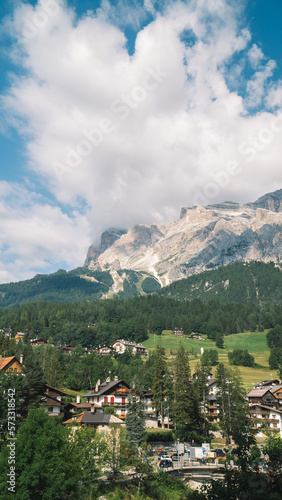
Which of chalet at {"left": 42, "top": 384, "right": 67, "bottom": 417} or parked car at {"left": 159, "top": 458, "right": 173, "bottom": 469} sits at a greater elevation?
chalet at {"left": 42, "top": 384, "right": 67, "bottom": 417}

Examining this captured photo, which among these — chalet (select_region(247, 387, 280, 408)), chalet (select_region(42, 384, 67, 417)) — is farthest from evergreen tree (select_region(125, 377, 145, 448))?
chalet (select_region(247, 387, 280, 408))

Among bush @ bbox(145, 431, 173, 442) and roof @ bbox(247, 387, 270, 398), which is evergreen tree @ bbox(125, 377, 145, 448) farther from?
roof @ bbox(247, 387, 270, 398)

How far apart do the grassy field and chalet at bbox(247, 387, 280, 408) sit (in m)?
22.4

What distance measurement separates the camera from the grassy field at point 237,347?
13138cm

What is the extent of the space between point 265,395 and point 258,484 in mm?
85312

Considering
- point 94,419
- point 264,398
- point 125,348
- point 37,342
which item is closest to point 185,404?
point 94,419

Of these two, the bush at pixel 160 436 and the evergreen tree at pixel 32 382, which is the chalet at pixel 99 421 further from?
the evergreen tree at pixel 32 382

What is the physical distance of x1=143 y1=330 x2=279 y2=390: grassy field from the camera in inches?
5172

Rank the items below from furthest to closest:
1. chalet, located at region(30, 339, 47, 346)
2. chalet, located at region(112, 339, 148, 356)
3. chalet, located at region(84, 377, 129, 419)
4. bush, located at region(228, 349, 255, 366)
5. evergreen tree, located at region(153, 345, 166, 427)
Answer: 1. chalet, located at region(112, 339, 148, 356)
2. chalet, located at region(30, 339, 47, 346)
3. bush, located at region(228, 349, 255, 366)
4. chalet, located at region(84, 377, 129, 419)
5. evergreen tree, located at region(153, 345, 166, 427)

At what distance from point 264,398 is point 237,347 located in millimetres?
77651

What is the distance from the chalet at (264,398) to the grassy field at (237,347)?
2236 centimetres

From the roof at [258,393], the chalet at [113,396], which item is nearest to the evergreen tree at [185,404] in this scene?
the chalet at [113,396]

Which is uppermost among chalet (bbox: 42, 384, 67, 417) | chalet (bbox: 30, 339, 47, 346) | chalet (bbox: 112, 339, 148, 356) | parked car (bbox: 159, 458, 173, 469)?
chalet (bbox: 30, 339, 47, 346)

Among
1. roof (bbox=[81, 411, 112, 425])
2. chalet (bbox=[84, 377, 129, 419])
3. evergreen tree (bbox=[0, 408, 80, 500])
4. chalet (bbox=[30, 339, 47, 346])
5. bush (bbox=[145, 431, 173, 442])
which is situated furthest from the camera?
chalet (bbox=[30, 339, 47, 346])
